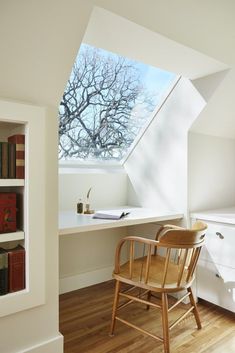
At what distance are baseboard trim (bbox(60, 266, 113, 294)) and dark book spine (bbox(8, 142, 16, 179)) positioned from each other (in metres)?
1.36

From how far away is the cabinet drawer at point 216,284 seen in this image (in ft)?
6.87

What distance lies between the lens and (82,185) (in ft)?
8.79

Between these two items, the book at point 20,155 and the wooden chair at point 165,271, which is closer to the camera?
the book at point 20,155

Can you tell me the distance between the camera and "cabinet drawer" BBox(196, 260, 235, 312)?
2094 mm

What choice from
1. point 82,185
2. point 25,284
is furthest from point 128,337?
point 82,185

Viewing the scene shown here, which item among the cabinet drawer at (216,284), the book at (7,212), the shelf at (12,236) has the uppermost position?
the book at (7,212)

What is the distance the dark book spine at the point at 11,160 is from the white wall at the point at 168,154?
1.42 metres

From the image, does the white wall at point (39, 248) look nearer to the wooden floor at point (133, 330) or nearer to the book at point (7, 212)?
the book at point (7, 212)

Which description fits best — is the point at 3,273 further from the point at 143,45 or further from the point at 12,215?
the point at 143,45

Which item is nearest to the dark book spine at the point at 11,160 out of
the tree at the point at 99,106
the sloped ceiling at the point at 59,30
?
the sloped ceiling at the point at 59,30

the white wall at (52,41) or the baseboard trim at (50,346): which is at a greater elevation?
the white wall at (52,41)

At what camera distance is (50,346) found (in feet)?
5.32

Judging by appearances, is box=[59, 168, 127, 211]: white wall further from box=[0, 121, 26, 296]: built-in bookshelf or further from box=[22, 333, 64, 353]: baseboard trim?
box=[22, 333, 64, 353]: baseboard trim

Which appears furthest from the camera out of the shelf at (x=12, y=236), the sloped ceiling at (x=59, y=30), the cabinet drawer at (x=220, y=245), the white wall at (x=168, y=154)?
the white wall at (x=168, y=154)
